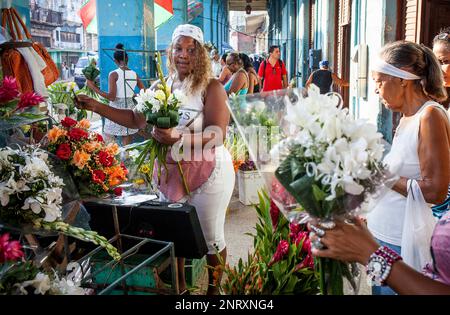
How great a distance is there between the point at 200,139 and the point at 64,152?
960 mm

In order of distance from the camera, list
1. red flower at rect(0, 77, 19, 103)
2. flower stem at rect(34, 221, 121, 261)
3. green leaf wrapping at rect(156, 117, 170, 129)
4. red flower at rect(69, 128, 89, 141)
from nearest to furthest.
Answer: flower stem at rect(34, 221, 121, 261)
red flower at rect(0, 77, 19, 103)
red flower at rect(69, 128, 89, 141)
green leaf wrapping at rect(156, 117, 170, 129)

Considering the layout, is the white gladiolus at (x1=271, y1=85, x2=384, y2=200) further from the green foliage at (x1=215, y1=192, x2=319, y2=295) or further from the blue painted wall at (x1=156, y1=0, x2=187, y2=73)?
the blue painted wall at (x1=156, y1=0, x2=187, y2=73)

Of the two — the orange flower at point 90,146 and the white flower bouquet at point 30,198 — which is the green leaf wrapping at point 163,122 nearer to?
the orange flower at point 90,146

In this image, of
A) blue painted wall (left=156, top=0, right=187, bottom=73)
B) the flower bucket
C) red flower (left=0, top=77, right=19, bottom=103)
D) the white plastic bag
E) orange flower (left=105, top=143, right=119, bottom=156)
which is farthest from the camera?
blue painted wall (left=156, top=0, right=187, bottom=73)

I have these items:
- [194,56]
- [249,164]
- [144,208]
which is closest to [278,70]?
[249,164]

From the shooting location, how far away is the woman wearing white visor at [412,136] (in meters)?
2.09

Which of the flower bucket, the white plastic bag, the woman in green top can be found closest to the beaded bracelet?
the white plastic bag

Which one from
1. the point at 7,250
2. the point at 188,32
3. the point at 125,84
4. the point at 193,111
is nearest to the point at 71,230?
the point at 7,250

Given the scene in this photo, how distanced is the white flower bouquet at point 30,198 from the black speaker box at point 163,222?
0.88 m

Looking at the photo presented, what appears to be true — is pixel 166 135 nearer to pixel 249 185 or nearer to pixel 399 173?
pixel 399 173

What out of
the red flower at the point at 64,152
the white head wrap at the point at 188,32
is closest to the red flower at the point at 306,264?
the red flower at the point at 64,152

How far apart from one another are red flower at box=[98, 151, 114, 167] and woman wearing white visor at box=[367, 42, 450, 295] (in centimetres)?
129

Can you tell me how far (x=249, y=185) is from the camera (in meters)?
5.62

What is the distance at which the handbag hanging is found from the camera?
326 cm
